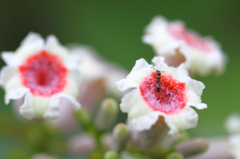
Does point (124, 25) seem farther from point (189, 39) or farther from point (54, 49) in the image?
point (54, 49)

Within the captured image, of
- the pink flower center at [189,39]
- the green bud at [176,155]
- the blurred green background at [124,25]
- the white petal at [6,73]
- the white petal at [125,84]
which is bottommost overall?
the green bud at [176,155]

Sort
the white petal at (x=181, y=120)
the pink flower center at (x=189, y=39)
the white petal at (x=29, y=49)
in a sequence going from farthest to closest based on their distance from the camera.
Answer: the pink flower center at (x=189, y=39)
the white petal at (x=29, y=49)
the white petal at (x=181, y=120)

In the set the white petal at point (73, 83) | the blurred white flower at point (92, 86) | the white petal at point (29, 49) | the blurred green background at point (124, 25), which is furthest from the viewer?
the blurred green background at point (124, 25)

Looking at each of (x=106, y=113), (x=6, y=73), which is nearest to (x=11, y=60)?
(x=6, y=73)

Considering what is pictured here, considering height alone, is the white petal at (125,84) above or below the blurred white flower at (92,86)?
below

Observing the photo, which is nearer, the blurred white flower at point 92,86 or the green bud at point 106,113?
the green bud at point 106,113

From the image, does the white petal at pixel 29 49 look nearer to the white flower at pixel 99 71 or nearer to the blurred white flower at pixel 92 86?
the blurred white flower at pixel 92 86

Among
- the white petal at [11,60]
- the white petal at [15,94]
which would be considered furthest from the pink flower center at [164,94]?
the white petal at [11,60]
